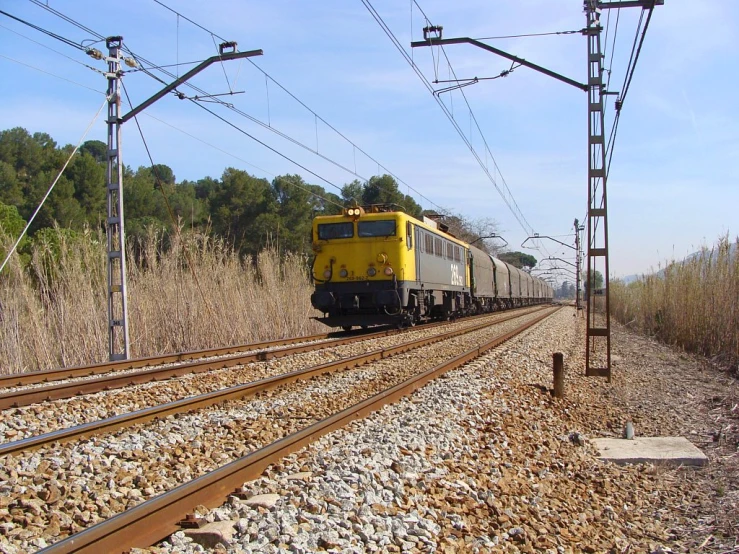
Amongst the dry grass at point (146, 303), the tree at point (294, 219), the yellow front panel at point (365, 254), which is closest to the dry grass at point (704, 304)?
the yellow front panel at point (365, 254)

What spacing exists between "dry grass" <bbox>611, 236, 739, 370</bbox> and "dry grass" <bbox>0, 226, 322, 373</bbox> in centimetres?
967

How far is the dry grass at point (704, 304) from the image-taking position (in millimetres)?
12719

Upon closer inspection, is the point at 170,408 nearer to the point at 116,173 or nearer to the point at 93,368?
the point at 93,368

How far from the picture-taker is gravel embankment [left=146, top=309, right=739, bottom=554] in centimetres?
347

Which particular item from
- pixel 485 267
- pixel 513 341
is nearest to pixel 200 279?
pixel 513 341

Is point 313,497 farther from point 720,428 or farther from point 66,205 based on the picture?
point 66,205

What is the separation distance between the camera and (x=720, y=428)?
7.16 m

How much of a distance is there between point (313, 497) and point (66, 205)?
3163 cm

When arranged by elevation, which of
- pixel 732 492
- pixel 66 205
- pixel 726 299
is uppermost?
pixel 66 205

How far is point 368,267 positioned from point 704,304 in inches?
295

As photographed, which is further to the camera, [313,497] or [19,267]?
[19,267]

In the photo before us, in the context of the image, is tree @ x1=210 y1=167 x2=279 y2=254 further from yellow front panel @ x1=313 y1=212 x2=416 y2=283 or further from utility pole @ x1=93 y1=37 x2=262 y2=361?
utility pole @ x1=93 y1=37 x2=262 y2=361

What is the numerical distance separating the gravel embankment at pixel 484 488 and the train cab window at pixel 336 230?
29.9ft

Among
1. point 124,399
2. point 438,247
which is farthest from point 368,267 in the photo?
point 124,399
